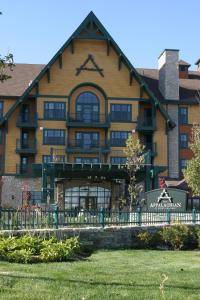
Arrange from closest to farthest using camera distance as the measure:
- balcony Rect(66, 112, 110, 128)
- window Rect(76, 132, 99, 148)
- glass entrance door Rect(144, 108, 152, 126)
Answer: balcony Rect(66, 112, 110, 128) < window Rect(76, 132, 99, 148) < glass entrance door Rect(144, 108, 152, 126)

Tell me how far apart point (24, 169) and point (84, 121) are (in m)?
7.82

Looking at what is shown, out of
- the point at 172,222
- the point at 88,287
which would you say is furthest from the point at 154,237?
the point at 88,287

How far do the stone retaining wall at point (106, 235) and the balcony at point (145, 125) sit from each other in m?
30.3

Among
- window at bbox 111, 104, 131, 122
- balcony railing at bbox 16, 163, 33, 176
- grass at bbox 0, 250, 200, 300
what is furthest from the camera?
window at bbox 111, 104, 131, 122

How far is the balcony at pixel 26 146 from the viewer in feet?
169

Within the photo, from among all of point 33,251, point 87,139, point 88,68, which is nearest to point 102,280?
point 33,251

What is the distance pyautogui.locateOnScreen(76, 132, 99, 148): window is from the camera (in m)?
52.6

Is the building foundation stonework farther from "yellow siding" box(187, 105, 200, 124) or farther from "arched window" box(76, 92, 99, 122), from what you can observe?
"yellow siding" box(187, 105, 200, 124)

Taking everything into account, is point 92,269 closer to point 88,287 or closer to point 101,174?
point 88,287

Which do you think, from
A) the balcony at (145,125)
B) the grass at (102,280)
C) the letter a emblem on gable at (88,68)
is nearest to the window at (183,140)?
the balcony at (145,125)

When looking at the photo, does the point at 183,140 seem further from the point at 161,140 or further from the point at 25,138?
the point at 25,138

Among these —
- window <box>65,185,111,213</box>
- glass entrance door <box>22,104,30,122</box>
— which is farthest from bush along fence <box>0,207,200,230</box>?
glass entrance door <box>22,104,30,122</box>

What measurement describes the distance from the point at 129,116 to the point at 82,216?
31.2 metres

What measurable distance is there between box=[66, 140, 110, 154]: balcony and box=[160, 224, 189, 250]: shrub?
93.8 feet
